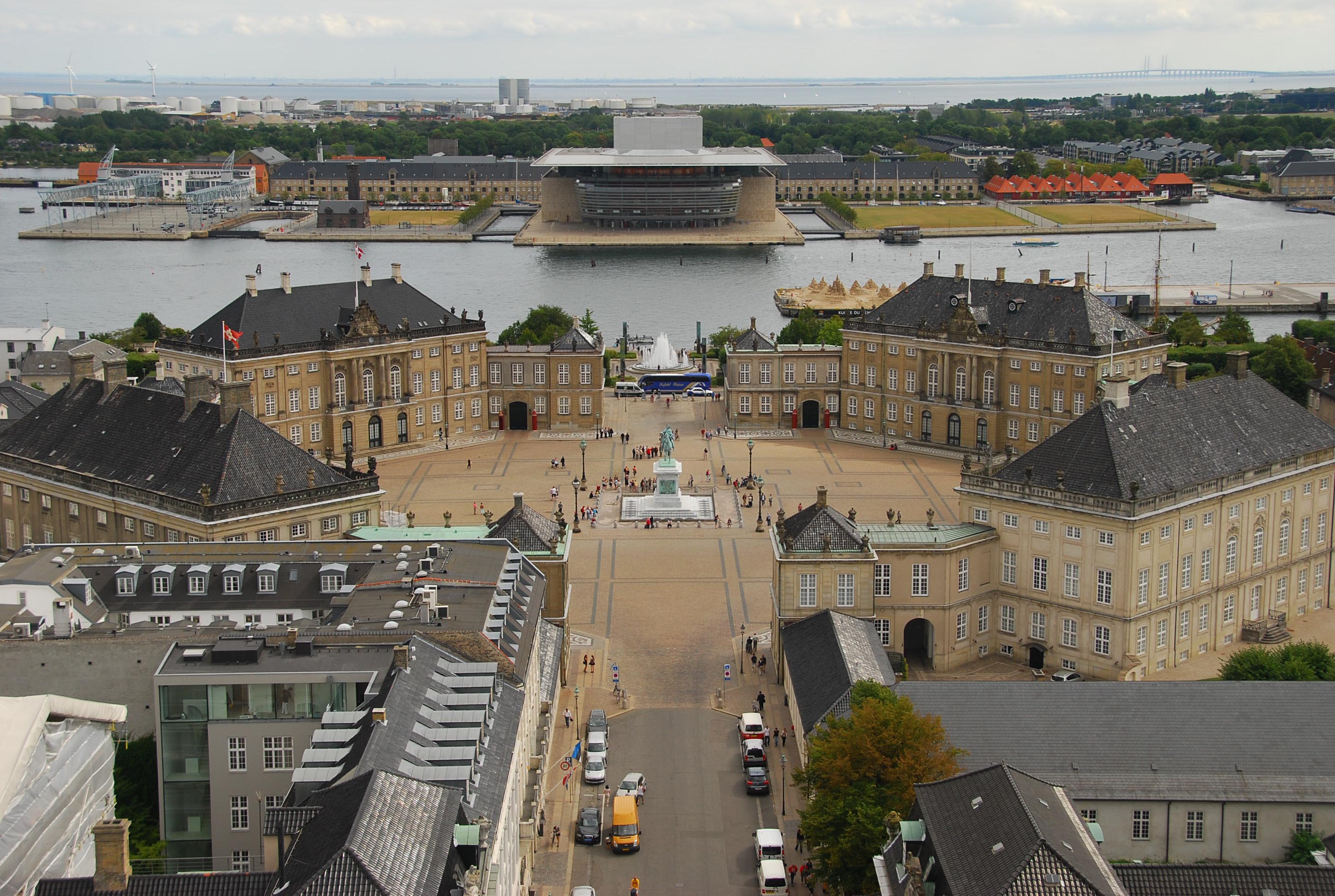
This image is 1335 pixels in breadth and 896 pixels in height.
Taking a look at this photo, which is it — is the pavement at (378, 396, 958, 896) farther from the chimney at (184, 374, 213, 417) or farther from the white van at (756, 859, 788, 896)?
the chimney at (184, 374, 213, 417)

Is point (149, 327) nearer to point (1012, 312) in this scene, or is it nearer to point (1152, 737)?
point (1012, 312)

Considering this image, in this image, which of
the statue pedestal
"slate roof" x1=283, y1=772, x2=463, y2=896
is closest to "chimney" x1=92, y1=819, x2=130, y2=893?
"slate roof" x1=283, y1=772, x2=463, y2=896

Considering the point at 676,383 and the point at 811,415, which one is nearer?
the point at 811,415

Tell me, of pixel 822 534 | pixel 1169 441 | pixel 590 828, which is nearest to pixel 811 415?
pixel 1169 441

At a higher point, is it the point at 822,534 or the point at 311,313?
the point at 311,313

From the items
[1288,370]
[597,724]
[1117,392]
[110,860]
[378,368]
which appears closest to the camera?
[110,860]

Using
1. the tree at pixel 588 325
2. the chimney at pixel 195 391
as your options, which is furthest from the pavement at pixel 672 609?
the tree at pixel 588 325
